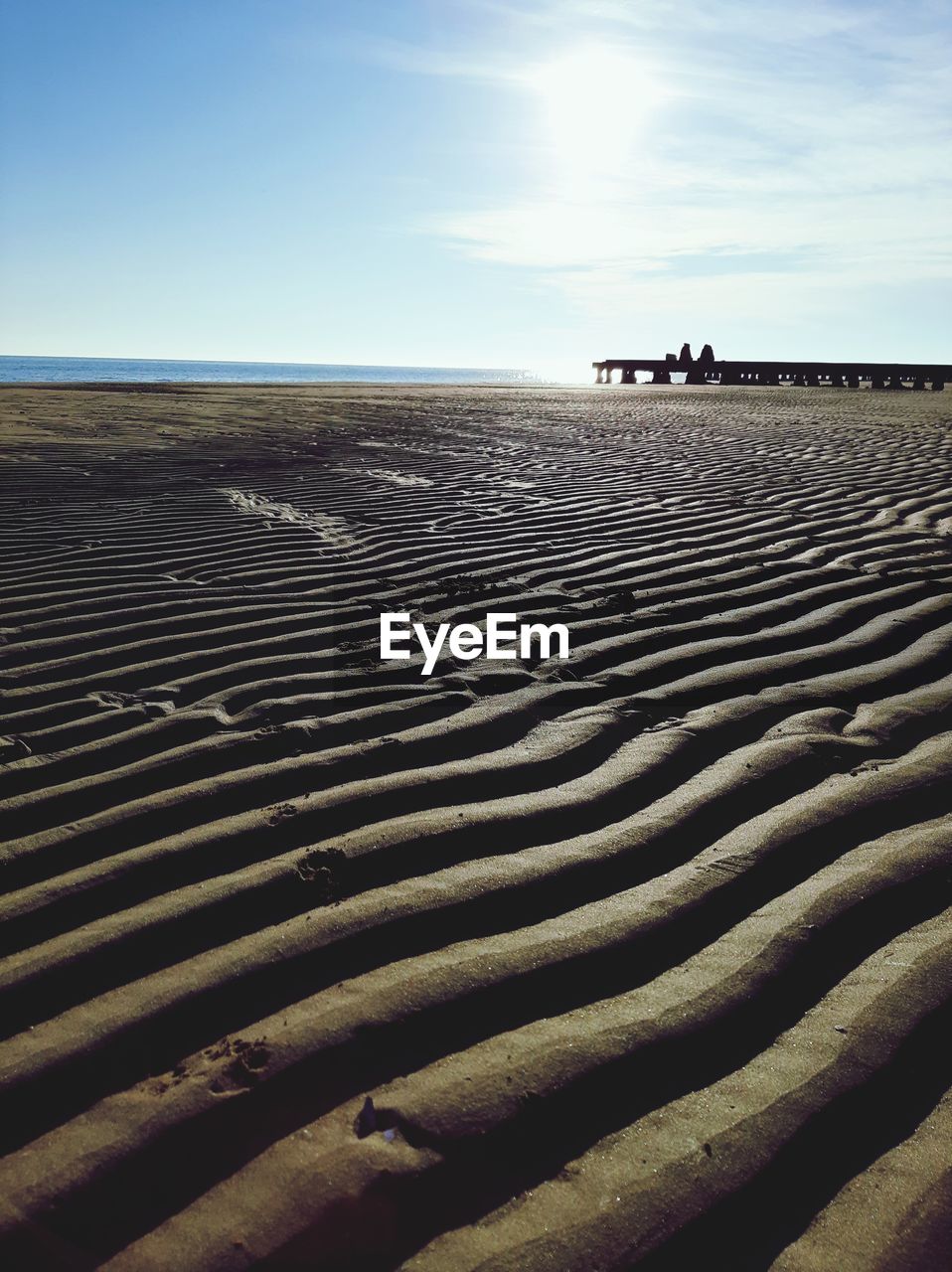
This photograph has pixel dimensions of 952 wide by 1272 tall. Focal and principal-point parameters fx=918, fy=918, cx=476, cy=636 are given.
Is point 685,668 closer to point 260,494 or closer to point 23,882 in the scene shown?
point 23,882

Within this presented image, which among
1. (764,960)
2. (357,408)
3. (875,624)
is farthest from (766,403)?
(764,960)

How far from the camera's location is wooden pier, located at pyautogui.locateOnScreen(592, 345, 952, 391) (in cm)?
2814

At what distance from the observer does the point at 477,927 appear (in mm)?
1868

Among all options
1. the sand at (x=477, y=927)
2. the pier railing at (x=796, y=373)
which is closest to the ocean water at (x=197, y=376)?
the pier railing at (x=796, y=373)

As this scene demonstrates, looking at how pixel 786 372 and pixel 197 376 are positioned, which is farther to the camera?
pixel 197 376

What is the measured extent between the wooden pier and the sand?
27.4 metres

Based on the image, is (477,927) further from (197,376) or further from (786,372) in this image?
(197,376)

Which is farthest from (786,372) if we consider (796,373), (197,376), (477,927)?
(197,376)

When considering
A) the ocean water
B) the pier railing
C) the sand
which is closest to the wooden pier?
the pier railing

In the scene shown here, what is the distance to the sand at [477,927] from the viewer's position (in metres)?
1.32

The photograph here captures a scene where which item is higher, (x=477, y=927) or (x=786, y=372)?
(x=786, y=372)

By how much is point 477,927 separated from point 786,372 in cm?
3290

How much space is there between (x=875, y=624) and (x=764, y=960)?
2.23 m

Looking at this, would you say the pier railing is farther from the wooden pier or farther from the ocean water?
the ocean water
